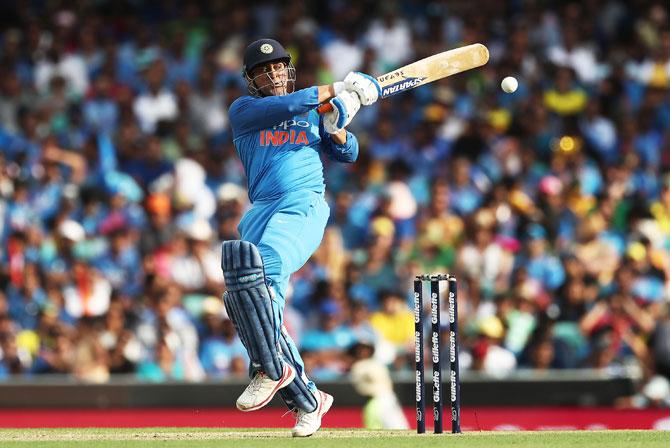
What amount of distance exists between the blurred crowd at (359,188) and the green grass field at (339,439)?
11.2ft

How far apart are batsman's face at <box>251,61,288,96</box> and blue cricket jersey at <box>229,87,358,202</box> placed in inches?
4.9

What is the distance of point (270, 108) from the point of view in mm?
7297

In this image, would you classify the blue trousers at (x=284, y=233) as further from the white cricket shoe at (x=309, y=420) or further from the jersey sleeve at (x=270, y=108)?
the jersey sleeve at (x=270, y=108)

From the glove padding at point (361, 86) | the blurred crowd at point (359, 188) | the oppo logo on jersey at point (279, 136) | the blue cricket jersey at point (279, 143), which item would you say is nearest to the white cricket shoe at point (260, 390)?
the blue cricket jersey at point (279, 143)

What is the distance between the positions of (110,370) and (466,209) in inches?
150

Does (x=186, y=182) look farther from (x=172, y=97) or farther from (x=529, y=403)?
(x=529, y=403)

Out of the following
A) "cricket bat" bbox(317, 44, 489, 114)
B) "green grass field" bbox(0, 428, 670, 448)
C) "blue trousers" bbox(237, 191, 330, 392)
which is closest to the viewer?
"green grass field" bbox(0, 428, 670, 448)

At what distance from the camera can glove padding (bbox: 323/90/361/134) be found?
7.31 metres

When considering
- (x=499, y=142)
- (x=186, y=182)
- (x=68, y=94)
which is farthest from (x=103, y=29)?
(x=499, y=142)

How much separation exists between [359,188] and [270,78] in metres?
6.30

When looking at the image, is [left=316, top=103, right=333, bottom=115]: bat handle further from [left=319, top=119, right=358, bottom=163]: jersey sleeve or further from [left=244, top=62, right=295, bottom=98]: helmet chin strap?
[left=244, top=62, right=295, bottom=98]: helmet chin strap

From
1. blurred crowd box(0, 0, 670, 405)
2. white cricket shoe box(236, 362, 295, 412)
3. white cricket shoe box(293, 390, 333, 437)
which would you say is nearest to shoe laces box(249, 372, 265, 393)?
white cricket shoe box(236, 362, 295, 412)

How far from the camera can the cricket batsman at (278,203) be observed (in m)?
7.06

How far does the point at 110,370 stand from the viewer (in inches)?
458
